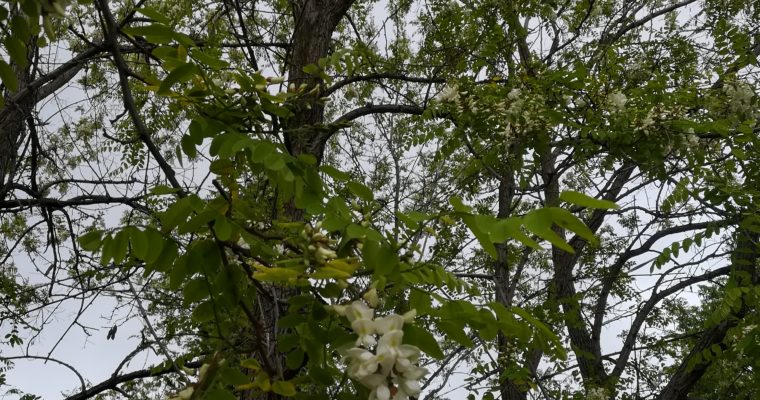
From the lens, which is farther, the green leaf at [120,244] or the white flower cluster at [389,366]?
the green leaf at [120,244]

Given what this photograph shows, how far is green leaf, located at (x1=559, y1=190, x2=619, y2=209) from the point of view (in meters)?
1.06

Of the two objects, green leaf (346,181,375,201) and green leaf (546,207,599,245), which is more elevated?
green leaf (346,181,375,201)

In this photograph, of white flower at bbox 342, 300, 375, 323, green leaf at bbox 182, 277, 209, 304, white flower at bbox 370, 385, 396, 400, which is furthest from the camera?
green leaf at bbox 182, 277, 209, 304

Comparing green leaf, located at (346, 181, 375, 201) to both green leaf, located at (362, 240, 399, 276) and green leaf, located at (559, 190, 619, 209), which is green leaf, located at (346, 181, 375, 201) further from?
green leaf, located at (559, 190, 619, 209)

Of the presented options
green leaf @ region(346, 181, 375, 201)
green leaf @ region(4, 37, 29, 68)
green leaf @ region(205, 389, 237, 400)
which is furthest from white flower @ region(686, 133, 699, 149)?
green leaf @ region(4, 37, 29, 68)

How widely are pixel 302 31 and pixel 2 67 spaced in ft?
9.00

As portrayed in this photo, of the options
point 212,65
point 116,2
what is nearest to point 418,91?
point 116,2

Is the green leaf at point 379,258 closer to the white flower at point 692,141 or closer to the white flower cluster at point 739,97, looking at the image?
the white flower at point 692,141

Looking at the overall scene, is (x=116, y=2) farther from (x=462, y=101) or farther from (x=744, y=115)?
(x=744, y=115)

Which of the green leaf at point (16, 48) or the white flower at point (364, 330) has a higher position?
the green leaf at point (16, 48)

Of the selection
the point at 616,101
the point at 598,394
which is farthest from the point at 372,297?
the point at 598,394

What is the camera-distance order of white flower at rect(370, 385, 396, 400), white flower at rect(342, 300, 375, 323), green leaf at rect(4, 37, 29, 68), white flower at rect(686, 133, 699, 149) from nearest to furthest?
white flower at rect(370, 385, 396, 400) → white flower at rect(342, 300, 375, 323) → green leaf at rect(4, 37, 29, 68) → white flower at rect(686, 133, 699, 149)

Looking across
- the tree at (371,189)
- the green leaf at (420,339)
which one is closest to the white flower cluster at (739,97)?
the tree at (371,189)

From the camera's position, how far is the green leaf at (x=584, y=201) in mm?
1062
